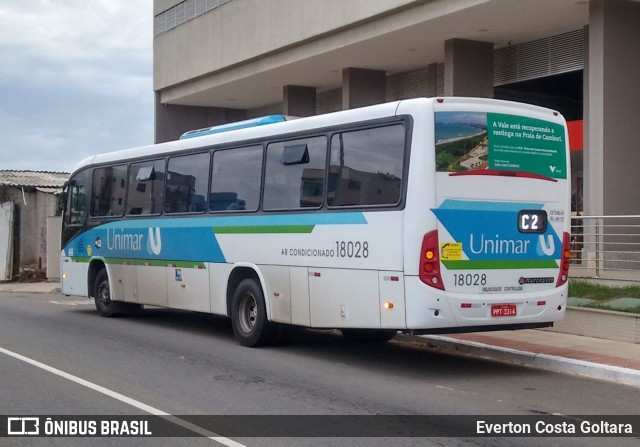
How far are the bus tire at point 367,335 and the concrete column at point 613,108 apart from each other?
325 inches

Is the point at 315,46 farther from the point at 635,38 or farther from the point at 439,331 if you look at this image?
the point at 439,331

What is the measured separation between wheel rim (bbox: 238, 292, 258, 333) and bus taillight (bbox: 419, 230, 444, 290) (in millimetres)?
3905

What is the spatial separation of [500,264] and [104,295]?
32.9ft

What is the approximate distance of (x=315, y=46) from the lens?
26.4 m

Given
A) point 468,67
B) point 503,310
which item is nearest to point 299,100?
point 468,67

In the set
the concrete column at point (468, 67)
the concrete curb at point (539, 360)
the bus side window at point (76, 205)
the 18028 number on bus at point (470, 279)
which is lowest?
the concrete curb at point (539, 360)

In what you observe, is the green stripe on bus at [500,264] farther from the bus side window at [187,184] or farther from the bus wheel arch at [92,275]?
the bus wheel arch at [92,275]

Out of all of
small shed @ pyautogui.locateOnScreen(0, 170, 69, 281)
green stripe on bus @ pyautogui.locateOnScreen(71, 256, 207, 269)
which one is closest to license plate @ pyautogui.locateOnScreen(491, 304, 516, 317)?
green stripe on bus @ pyautogui.locateOnScreen(71, 256, 207, 269)

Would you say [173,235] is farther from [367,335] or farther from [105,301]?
[367,335]

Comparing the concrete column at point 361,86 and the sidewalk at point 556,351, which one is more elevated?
the concrete column at point 361,86

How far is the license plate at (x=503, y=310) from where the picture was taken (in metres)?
11.0

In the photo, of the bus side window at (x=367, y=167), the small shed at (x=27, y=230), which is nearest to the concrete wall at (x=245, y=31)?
the small shed at (x=27, y=230)

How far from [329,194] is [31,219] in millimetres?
24018

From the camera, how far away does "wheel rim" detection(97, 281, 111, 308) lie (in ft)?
60.1
